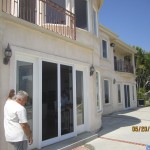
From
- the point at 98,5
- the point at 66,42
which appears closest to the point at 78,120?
the point at 66,42

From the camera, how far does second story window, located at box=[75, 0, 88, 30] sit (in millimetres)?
10473

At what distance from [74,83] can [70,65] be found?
810 mm

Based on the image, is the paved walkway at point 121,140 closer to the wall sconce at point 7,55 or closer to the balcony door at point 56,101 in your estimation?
the balcony door at point 56,101

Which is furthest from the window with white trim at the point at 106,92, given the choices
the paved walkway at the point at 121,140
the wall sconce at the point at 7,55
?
the wall sconce at the point at 7,55

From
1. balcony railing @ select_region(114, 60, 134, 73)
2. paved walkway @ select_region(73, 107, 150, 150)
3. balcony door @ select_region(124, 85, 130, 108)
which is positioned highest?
balcony railing @ select_region(114, 60, 134, 73)

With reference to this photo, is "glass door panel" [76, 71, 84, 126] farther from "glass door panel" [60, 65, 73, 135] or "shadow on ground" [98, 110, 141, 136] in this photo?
"shadow on ground" [98, 110, 141, 136]

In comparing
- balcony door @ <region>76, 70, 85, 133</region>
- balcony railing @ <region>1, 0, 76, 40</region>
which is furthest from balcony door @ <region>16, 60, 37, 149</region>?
balcony door @ <region>76, 70, 85, 133</region>

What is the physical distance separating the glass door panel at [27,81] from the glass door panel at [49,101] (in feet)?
1.84

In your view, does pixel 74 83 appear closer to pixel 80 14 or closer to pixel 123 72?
pixel 80 14

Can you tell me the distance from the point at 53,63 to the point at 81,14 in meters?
3.63

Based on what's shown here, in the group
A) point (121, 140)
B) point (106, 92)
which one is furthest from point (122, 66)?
point (121, 140)

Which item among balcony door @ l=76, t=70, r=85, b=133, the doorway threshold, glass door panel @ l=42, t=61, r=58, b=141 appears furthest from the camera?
balcony door @ l=76, t=70, r=85, b=133

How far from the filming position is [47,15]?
30.0ft

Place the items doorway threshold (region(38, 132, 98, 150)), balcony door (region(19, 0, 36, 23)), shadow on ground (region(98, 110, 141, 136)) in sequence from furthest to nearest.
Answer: shadow on ground (region(98, 110, 141, 136)) < balcony door (region(19, 0, 36, 23)) < doorway threshold (region(38, 132, 98, 150))
